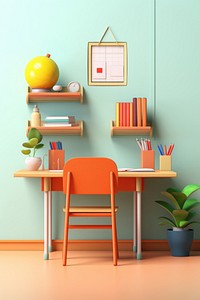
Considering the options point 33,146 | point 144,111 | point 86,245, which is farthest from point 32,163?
point 144,111

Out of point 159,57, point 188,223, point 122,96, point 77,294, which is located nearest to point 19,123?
point 122,96

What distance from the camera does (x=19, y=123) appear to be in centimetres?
510

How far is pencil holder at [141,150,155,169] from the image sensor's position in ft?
16.0

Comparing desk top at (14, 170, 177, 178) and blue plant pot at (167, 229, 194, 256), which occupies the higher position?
desk top at (14, 170, 177, 178)

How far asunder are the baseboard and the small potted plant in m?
0.69

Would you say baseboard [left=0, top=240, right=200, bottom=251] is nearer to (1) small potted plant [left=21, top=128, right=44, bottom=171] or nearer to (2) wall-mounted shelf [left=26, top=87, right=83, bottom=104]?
(1) small potted plant [left=21, top=128, right=44, bottom=171]

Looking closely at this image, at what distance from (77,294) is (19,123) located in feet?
6.74

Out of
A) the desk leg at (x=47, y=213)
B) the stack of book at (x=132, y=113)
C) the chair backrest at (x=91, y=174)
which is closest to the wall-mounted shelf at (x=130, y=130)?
the stack of book at (x=132, y=113)

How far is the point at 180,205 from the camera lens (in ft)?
15.8

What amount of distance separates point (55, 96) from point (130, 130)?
25.5 inches

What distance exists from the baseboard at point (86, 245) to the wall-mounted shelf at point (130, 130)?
2.86ft

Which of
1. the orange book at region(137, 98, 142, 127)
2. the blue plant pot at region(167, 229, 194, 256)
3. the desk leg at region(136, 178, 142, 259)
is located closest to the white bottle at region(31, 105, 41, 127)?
the orange book at region(137, 98, 142, 127)

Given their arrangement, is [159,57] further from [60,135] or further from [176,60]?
[60,135]

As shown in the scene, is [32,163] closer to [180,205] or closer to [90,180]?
[90,180]
